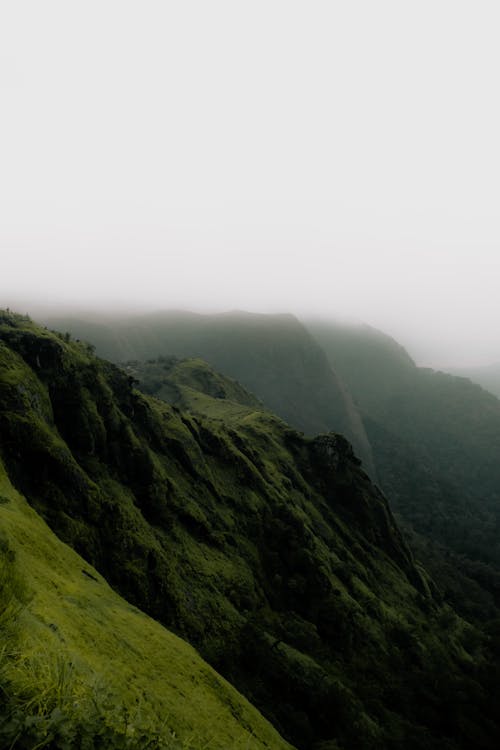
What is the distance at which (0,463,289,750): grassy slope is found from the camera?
602cm

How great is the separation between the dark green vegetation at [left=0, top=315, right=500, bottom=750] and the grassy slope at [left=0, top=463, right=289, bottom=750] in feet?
3.20

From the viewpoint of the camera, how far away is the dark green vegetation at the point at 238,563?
32.8m

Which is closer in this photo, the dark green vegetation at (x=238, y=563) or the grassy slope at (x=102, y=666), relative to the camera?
the grassy slope at (x=102, y=666)

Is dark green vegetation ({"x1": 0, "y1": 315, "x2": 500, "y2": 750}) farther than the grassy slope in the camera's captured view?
Yes

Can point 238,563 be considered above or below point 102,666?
below

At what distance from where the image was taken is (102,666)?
13195 millimetres

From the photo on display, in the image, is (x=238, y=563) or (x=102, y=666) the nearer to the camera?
(x=102, y=666)

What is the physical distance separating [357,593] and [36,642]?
63.2 metres

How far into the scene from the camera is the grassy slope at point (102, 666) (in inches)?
237

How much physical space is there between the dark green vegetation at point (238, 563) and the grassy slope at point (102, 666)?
98cm

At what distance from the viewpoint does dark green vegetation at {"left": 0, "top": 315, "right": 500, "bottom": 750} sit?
32750 millimetres

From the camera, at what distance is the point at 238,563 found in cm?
4962

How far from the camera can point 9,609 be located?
8.05 m

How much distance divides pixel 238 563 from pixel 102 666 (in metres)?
38.6
